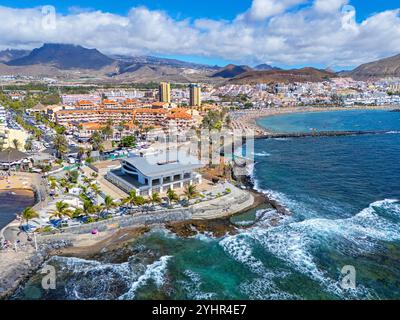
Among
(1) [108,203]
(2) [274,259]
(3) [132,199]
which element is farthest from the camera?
(3) [132,199]

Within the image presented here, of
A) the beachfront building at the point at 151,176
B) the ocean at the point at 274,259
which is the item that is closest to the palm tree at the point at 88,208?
the ocean at the point at 274,259

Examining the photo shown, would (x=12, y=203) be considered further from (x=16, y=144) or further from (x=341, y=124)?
(x=341, y=124)

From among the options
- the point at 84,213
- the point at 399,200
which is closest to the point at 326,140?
the point at 399,200

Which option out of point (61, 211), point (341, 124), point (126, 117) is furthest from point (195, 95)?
point (61, 211)

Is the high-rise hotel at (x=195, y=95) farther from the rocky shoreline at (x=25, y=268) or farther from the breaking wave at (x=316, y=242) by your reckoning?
the rocky shoreline at (x=25, y=268)

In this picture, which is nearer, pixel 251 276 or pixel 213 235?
pixel 251 276

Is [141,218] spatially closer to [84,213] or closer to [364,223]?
[84,213]
